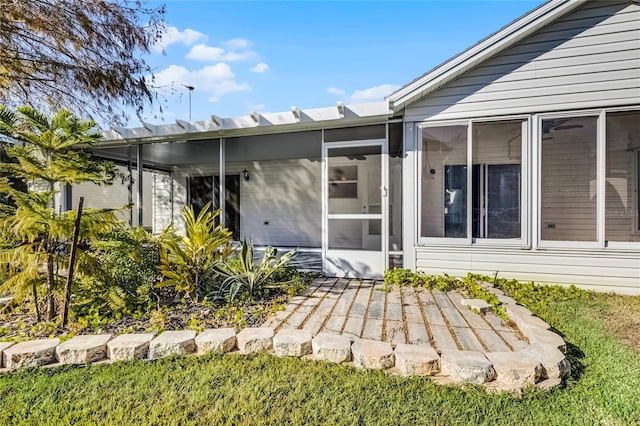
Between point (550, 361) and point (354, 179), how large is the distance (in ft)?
15.7

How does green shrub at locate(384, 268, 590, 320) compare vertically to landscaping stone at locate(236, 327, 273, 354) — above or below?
above

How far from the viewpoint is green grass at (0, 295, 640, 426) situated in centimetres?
195

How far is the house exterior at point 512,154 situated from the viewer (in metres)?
4.38

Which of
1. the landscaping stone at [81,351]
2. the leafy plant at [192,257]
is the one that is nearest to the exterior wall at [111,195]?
the leafy plant at [192,257]

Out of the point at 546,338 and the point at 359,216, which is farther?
the point at 359,216

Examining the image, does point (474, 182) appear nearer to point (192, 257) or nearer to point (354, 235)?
point (354, 235)

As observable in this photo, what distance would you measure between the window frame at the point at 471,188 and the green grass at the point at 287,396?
87.9 inches

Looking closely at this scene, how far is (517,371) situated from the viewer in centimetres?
221

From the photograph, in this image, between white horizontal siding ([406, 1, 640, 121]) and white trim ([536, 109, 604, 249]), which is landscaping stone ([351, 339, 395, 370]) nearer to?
white trim ([536, 109, 604, 249])

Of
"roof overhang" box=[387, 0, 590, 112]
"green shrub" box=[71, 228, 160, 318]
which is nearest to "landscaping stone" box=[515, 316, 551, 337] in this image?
"roof overhang" box=[387, 0, 590, 112]

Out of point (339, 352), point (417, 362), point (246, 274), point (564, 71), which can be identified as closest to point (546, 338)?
point (417, 362)

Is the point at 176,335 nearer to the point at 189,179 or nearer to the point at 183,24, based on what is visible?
the point at 183,24

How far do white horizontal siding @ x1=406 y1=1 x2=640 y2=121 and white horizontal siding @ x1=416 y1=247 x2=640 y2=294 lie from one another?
2110 mm

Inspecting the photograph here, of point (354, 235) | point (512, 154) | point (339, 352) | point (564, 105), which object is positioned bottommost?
point (339, 352)
